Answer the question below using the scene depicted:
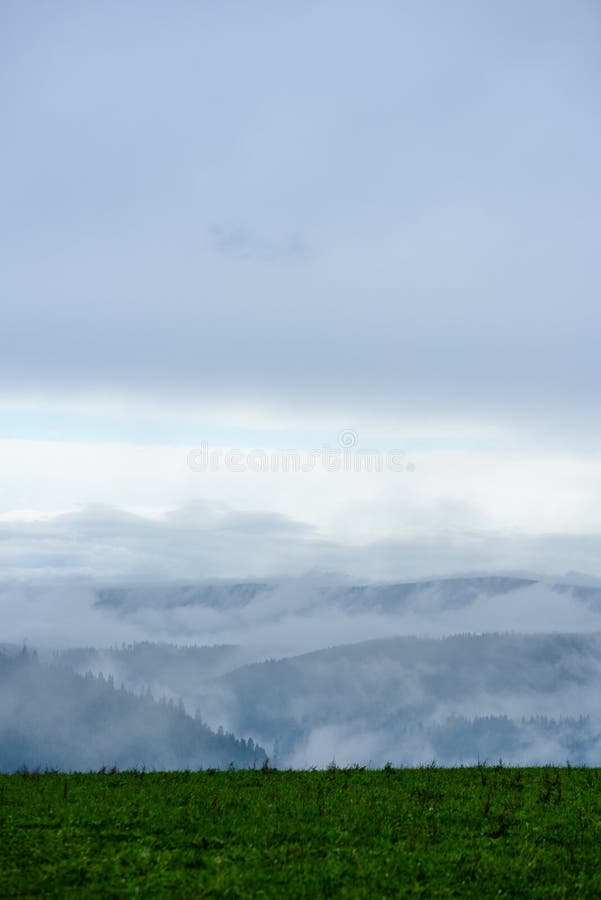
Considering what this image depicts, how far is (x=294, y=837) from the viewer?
19.5 m

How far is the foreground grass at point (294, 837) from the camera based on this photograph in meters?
16.4

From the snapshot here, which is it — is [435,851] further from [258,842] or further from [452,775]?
[452,775]

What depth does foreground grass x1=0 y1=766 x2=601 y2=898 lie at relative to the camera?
16391 mm

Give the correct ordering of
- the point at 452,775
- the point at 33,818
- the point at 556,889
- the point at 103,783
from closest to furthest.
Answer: the point at 556,889, the point at 33,818, the point at 103,783, the point at 452,775

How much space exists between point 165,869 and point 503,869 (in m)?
7.25

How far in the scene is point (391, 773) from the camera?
2877cm

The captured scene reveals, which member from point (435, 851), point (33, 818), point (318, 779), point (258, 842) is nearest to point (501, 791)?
point (318, 779)

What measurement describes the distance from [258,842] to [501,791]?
10104mm

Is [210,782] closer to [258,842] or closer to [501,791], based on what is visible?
[258,842]

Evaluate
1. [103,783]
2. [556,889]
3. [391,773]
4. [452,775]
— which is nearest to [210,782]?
[103,783]

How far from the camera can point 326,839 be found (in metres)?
19.4

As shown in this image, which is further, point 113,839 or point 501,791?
point 501,791

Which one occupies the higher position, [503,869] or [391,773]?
[503,869]

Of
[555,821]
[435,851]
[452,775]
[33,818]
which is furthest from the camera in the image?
[452,775]
